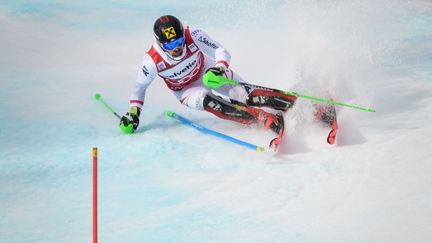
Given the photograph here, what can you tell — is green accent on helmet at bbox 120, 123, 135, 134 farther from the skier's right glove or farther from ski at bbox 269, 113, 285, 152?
ski at bbox 269, 113, 285, 152

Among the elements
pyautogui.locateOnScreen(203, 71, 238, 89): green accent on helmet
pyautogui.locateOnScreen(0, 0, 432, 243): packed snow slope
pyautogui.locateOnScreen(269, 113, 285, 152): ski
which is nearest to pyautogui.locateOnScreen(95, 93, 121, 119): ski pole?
pyautogui.locateOnScreen(0, 0, 432, 243): packed snow slope

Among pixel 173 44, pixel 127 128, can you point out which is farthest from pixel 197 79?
pixel 127 128

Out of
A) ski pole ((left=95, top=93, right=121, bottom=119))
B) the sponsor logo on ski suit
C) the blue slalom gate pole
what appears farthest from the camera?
ski pole ((left=95, top=93, right=121, bottom=119))

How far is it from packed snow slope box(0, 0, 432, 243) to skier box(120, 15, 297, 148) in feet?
0.66

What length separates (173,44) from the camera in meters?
5.67

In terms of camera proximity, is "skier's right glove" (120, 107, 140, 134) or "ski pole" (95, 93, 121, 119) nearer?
"skier's right glove" (120, 107, 140, 134)

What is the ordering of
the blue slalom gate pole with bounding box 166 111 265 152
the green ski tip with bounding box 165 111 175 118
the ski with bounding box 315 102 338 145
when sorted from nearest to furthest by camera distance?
the ski with bounding box 315 102 338 145, the blue slalom gate pole with bounding box 166 111 265 152, the green ski tip with bounding box 165 111 175 118

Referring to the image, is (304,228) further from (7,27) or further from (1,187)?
(7,27)

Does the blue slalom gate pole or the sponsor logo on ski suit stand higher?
the sponsor logo on ski suit

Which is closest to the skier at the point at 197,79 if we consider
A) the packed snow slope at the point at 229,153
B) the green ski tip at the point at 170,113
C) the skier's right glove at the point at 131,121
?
the skier's right glove at the point at 131,121

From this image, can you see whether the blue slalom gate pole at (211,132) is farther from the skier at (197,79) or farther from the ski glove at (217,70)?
the ski glove at (217,70)

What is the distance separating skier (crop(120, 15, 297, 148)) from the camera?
5684 millimetres

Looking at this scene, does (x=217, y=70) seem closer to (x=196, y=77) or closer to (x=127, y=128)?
(x=196, y=77)

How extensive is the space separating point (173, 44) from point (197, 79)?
74 centimetres
